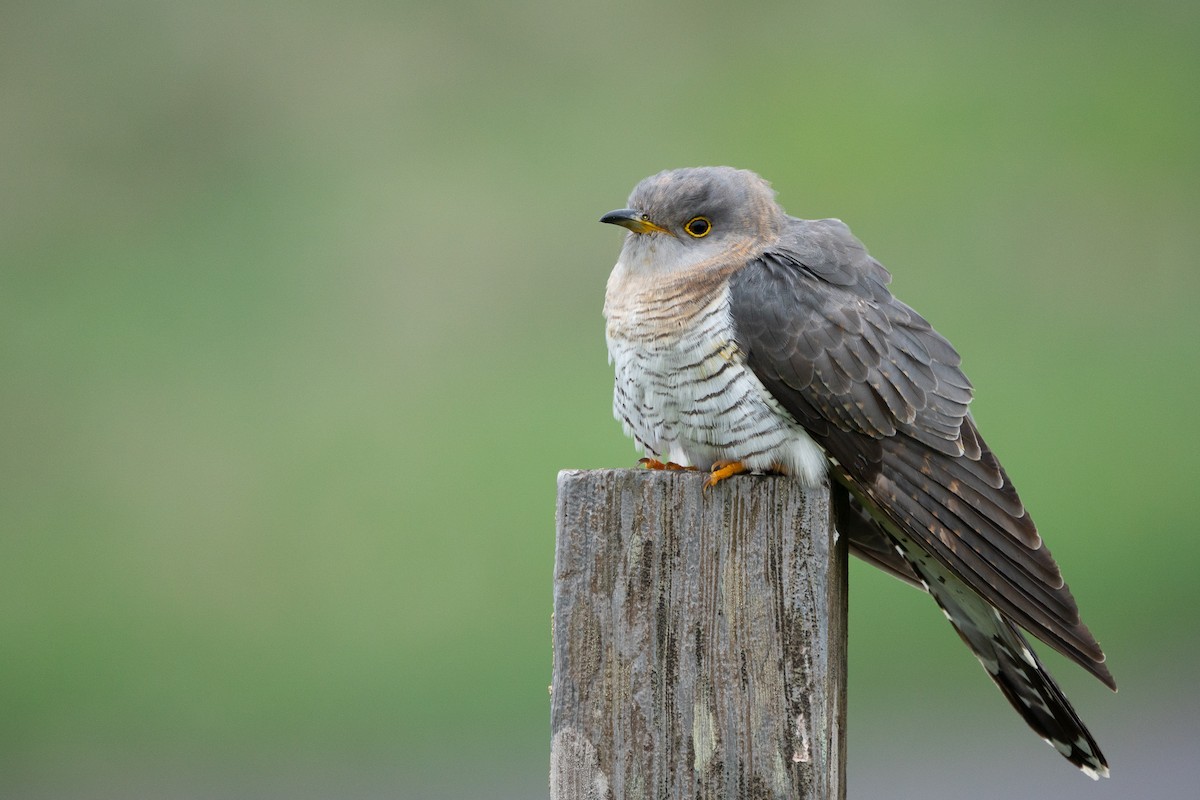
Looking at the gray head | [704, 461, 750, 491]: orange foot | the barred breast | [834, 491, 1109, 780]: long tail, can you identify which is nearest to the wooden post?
[704, 461, 750, 491]: orange foot

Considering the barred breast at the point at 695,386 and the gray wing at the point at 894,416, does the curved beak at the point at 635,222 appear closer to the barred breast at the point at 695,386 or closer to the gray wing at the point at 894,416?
the barred breast at the point at 695,386

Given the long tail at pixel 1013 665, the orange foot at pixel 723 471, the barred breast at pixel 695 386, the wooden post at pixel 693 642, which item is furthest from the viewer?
the barred breast at pixel 695 386

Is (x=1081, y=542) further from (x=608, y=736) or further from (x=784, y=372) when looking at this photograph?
(x=608, y=736)

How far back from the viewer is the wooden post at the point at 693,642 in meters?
2.26

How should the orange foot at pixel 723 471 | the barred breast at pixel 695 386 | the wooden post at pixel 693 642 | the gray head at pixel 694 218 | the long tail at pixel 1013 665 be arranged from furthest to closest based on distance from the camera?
the gray head at pixel 694 218, the barred breast at pixel 695 386, the long tail at pixel 1013 665, the orange foot at pixel 723 471, the wooden post at pixel 693 642

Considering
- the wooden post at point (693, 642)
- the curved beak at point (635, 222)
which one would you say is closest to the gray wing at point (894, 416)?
the curved beak at point (635, 222)

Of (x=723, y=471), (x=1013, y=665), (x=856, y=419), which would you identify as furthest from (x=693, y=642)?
(x=1013, y=665)

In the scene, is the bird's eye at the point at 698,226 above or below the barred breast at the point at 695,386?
above

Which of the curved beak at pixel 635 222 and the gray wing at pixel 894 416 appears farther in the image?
the curved beak at pixel 635 222

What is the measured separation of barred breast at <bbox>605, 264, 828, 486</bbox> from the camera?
10.8ft

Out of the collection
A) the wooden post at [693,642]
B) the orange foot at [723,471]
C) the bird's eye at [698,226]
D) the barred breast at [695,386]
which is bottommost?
the wooden post at [693,642]

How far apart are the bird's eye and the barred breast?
0.72ft

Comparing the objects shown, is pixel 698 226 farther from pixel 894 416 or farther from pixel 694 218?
pixel 894 416

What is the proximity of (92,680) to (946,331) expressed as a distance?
610cm
